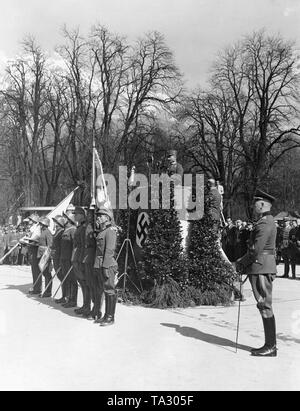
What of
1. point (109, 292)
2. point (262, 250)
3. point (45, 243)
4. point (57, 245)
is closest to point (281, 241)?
point (45, 243)

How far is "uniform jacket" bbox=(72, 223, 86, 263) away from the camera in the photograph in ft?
A: 31.2

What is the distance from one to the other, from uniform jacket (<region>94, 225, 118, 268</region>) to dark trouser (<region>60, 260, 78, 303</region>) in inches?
79.9

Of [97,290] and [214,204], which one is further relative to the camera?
[214,204]

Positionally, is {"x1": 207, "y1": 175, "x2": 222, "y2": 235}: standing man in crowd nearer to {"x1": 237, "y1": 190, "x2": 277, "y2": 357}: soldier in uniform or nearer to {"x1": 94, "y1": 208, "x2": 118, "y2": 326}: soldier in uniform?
{"x1": 94, "y1": 208, "x2": 118, "y2": 326}: soldier in uniform

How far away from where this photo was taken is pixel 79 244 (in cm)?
968

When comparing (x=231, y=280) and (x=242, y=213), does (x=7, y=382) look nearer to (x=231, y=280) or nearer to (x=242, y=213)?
(x=231, y=280)

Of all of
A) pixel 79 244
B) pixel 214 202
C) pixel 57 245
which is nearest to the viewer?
pixel 79 244

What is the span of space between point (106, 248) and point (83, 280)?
1417mm

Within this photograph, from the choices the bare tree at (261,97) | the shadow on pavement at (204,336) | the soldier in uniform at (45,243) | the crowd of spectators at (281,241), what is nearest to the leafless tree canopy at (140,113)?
the bare tree at (261,97)

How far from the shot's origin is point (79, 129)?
33.1m

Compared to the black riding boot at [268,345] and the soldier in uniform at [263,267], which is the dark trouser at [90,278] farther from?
the black riding boot at [268,345]

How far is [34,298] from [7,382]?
21.1 ft

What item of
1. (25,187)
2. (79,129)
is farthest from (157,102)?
(25,187)

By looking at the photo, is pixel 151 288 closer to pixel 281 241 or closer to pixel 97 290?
pixel 97 290
